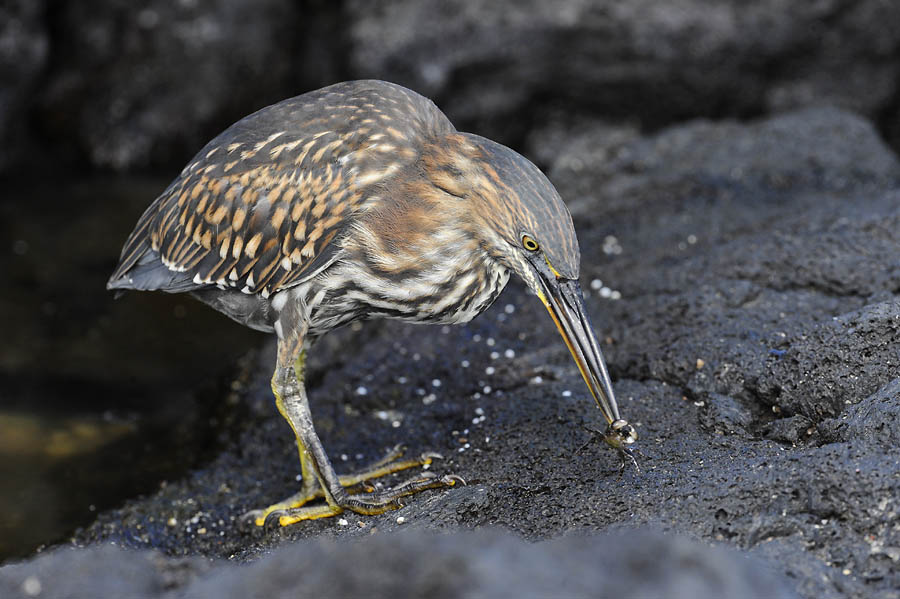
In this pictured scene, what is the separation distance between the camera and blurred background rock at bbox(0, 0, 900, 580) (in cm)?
685

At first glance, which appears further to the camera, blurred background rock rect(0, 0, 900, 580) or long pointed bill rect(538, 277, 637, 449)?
blurred background rock rect(0, 0, 900, 580)

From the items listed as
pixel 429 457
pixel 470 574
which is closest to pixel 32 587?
pixel 470 574

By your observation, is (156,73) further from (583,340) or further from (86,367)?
(583,340)

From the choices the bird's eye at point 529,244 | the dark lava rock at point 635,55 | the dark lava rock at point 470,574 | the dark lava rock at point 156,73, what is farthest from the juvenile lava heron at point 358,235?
the dark lava rock at point 156,73

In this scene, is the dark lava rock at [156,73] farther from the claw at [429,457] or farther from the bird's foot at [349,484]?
the claw at [429,457]

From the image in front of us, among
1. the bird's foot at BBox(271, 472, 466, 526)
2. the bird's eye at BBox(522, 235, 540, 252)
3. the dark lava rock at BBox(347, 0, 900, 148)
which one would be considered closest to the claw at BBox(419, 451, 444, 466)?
the bird's foot at BBox(271, 472, 466, 526)

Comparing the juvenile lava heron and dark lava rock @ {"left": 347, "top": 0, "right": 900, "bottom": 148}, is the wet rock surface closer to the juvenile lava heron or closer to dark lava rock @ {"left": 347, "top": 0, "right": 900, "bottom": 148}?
the juvenile lava heron

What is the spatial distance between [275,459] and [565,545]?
2.72 metres

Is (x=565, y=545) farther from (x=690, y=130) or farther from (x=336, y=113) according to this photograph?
(x=690, y=130)

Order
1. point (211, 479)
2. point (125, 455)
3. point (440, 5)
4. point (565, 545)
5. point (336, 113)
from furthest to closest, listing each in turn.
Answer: point (440, 5)
point (125, 455)
point (211, 479)
point (336, 113)
point (565, 545)

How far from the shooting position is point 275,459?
15.7ft

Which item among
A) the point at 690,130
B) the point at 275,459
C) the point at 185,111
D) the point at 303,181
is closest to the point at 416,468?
the point at 275,459

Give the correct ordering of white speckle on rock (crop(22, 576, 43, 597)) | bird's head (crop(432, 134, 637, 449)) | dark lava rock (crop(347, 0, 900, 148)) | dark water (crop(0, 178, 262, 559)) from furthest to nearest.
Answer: dark lava rock (crop(347, 0, 900, 148)) → dark water (crop(0, 178, 262, 559)) → bird's head (crop(432, 134, 637, 449)) → white speckle on rock (crop(22, 576, 43, 597))

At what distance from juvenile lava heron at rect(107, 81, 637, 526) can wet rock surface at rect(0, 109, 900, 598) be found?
35cm
